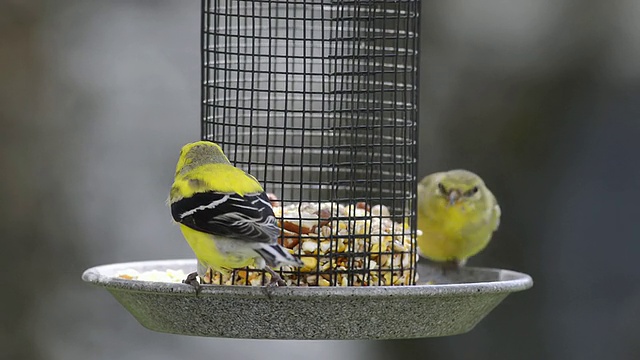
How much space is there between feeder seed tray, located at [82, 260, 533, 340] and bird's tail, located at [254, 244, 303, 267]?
0.12m

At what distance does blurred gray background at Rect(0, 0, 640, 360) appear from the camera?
9.30 metres

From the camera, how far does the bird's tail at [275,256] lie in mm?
4145

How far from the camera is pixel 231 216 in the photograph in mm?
4457

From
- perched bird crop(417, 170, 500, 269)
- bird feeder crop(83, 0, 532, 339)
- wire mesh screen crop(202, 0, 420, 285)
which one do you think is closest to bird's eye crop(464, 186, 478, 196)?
perched bird crop(417, 170, 500, 269)

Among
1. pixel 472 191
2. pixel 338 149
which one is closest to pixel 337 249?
pixel 338 149

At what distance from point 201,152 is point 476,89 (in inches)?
226

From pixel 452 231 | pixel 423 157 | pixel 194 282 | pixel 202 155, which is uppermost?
pixel 202 155

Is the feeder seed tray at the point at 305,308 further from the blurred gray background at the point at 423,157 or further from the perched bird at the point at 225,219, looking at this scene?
the blurred gray background at the point at 423,157

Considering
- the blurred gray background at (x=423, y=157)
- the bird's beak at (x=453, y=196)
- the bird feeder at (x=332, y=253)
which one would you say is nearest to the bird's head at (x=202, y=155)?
the bird feeder at (x=332, y=253)

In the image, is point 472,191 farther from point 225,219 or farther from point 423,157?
point 225,219

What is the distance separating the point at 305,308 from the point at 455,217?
3160 millimetres

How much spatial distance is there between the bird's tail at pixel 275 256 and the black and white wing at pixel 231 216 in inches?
1.8

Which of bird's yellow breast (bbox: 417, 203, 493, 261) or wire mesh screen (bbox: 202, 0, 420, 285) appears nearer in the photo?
wire mesh screen (bbox: 202, 0, 420, 285)

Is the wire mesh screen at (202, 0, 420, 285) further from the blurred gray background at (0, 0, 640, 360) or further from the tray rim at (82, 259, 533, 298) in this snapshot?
the blurred gray background at (0, 0, 640, 360)
